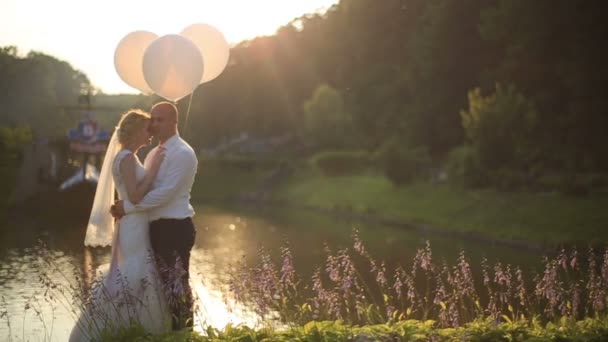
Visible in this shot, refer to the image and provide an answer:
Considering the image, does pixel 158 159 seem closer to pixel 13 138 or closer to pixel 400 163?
pixel 13 138

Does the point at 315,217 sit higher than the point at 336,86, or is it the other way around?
the point at 336,86

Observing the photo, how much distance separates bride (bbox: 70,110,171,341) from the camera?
22.9ft

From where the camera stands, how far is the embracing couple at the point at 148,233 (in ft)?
23.0

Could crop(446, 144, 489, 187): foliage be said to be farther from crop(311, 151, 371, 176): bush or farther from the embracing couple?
the embracing couple

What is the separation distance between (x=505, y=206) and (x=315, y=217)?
986cm

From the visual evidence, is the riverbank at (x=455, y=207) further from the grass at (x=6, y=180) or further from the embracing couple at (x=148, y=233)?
the grass at (x=6, y=180)

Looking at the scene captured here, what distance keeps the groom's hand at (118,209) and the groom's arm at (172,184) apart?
0.07 metres

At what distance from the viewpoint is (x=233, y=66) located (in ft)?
259

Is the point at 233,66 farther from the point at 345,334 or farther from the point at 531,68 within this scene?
the point at 345,334

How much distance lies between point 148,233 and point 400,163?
3135 cm

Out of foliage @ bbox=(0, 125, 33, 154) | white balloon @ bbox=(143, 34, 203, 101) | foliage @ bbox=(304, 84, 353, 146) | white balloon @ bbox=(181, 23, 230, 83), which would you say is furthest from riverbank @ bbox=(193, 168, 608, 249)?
foliage @ bbox=(0, 125, 33, 154)

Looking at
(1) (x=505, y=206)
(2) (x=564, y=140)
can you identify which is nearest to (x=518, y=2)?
(2) (x=564, y=140)

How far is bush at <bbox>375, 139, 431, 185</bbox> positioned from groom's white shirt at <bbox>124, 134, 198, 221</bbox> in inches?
1235

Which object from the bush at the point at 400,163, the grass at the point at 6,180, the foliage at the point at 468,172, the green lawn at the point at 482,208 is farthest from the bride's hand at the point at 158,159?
the bush at the point at 400,163
